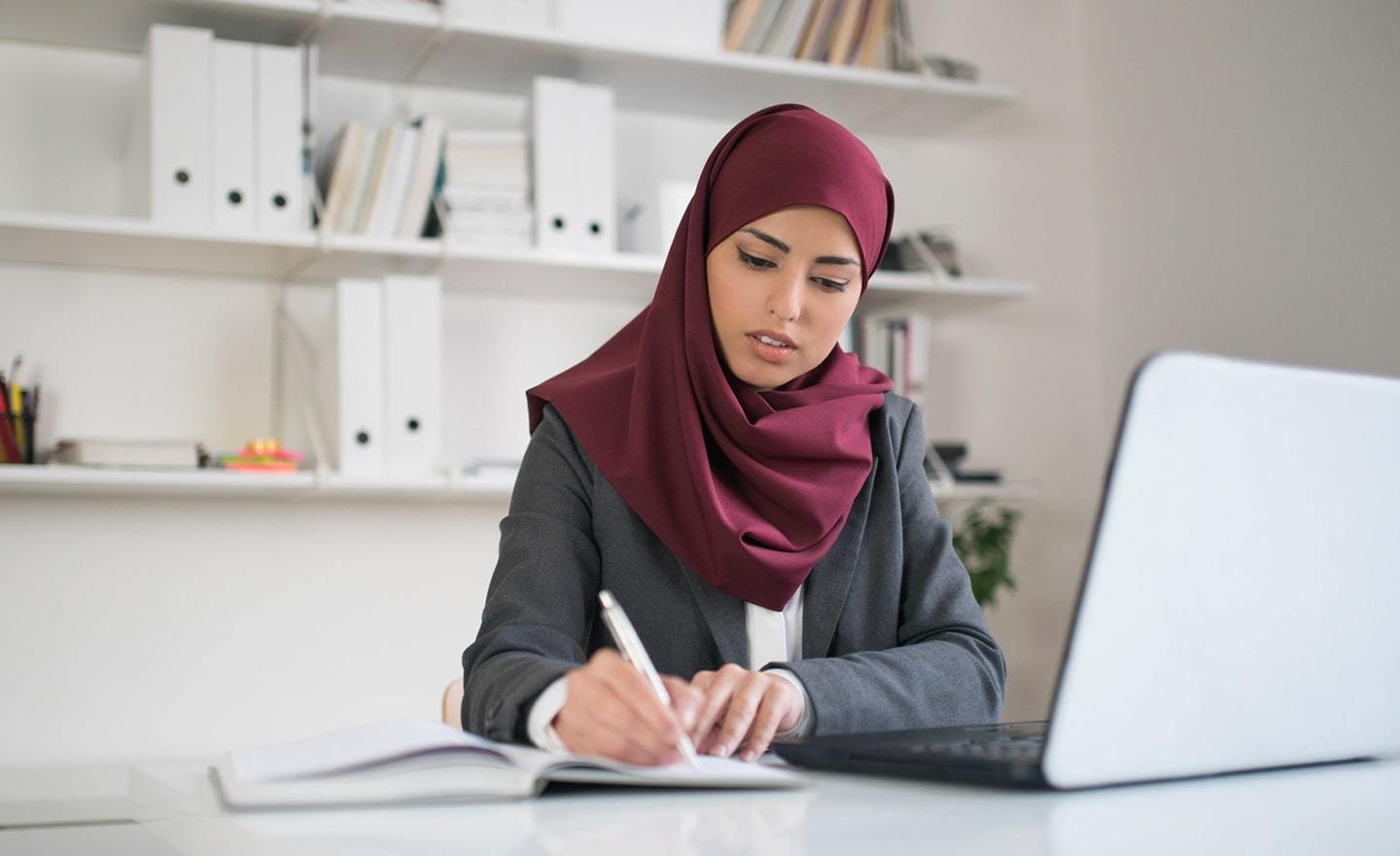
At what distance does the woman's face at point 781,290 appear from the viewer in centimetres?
141

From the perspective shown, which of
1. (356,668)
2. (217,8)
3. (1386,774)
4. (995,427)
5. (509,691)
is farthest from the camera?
(995,427)

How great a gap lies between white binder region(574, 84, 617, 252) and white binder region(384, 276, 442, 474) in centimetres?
31

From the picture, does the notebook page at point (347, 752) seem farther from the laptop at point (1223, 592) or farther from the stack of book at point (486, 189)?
the stack of book at point (486, 189)

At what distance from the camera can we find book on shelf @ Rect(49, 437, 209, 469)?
2191 millimetres

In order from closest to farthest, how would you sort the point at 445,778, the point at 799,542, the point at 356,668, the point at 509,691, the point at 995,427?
the point at 445,778 → the point at 509,691 → the point at 799,542 → the point at 356,668 → the point at 995,427

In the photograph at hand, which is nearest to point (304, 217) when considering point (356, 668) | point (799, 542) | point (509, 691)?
point (356, 668)

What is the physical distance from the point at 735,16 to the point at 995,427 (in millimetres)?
1132

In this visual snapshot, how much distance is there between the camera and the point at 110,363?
94.9 inches

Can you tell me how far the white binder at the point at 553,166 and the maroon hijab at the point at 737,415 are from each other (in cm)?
102

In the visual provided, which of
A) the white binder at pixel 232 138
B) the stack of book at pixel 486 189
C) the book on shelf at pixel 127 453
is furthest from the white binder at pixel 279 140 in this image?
the book on shelf at pixel 127 453

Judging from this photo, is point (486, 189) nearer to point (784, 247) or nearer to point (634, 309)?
point (634, 309)

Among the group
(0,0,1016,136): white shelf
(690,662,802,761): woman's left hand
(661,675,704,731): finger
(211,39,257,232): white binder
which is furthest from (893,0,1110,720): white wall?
(661,675,704,731): finger

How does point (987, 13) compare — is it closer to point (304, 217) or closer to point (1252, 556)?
point (304, 217)

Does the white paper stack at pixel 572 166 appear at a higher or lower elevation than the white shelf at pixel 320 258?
higher
